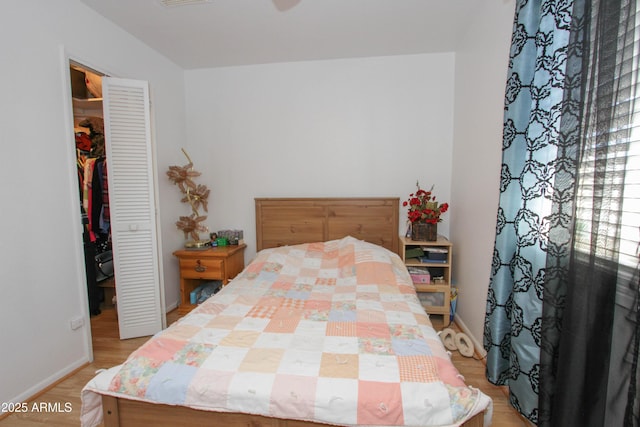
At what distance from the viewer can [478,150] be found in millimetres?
2139

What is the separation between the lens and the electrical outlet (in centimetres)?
194

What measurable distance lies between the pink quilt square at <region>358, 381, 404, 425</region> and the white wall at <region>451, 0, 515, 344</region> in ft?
4.41

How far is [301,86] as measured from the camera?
2.93 m

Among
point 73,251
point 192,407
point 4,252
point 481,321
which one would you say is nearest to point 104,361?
point 73,251

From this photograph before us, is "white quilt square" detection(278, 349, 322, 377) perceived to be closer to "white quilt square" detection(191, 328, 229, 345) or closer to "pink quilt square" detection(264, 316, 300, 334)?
"pink quilt square" detection(264, 316, 300, 334)

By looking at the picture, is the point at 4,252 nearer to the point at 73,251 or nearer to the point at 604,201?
the point at 73,251

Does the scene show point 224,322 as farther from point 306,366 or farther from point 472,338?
point 472,338

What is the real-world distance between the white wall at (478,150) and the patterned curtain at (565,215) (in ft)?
1.21

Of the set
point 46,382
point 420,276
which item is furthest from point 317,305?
point 46,382

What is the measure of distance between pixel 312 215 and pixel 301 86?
4.47 ft

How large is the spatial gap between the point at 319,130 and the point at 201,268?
5.99 ft

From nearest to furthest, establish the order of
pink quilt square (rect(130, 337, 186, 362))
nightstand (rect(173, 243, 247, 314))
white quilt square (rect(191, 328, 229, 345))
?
pink quilt square (rect(130, 337, 186, 362))
white quilt square (rect(191, 328, 229, 345))
nightstand (rect(173, 243, 247, 314))

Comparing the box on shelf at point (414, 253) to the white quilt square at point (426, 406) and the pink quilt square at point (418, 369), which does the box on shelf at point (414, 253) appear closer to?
the pink quilt square at point (418, 369)

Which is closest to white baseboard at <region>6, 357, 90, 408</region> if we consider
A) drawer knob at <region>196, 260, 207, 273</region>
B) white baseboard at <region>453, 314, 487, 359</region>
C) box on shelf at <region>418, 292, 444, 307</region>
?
drawer knob at <region>196, 260, 207, 273</region>
